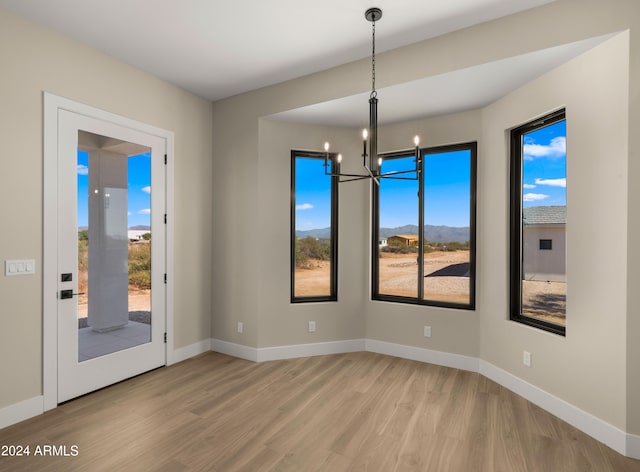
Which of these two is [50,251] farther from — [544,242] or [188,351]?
[544,242]

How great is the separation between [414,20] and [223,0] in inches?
56.0

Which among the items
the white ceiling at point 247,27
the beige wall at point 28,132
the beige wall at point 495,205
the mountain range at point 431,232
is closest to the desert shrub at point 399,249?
the mountain range at point 431,232

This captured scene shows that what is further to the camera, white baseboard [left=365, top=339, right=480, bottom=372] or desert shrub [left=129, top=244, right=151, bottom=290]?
white baseboard [left=365, top=339, right=480, bottom=372]

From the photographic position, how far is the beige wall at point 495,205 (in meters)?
2.27

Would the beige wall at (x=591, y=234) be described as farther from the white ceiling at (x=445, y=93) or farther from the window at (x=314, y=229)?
the window at (x=314, y=229)

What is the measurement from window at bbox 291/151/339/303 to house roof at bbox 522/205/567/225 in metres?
2.00

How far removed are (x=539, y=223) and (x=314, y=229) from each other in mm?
2325

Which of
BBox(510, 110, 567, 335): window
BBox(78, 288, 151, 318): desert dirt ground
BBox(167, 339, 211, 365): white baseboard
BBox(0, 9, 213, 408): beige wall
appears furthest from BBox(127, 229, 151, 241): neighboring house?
BBox(510, 110, 567, 335): window

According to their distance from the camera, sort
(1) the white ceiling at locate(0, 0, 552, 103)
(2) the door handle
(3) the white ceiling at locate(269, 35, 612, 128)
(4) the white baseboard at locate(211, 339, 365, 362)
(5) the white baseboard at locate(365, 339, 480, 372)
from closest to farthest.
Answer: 1. (1) the white ceiling at locate(0, 0, 552, 103)
2. (3) the white ceiling at locate(269, 35, 612, 128)
3. (2) the door handle
4. (5) the white baseboard at locate(365, 339, 480, 372)
5. (4) the white baseboard at locate(211, 339, 365, 362)

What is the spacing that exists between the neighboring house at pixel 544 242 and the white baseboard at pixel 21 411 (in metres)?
4.25

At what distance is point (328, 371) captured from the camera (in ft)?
11.7

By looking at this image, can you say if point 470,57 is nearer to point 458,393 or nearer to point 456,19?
point 456,19

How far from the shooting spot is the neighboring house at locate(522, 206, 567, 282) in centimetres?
285

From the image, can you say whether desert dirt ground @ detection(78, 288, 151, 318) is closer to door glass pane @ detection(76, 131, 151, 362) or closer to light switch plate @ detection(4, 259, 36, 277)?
door glass pane @ detection(76, 131, 151, 362)
